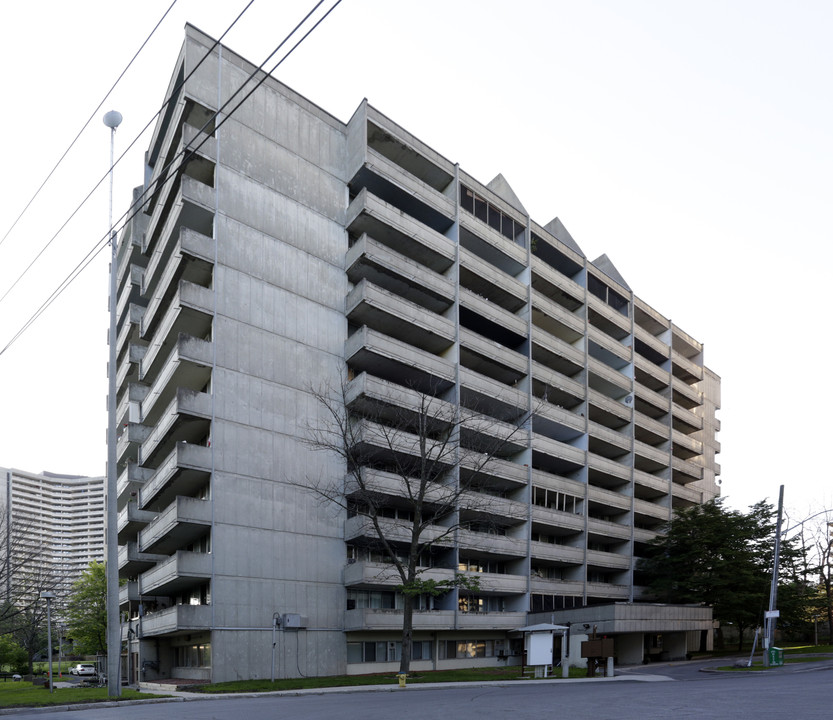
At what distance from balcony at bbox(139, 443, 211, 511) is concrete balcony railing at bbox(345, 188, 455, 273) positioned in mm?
18246

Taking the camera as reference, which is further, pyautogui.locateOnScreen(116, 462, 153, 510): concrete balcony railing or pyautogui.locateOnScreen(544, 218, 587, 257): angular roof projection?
pyautogui.locateOnScreen(544, 218, 587, 257): angular roof projection

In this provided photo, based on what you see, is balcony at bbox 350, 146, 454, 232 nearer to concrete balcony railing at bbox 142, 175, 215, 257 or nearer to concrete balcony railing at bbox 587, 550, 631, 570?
concrete balcony railing at bbox 142, 175, 215, 257

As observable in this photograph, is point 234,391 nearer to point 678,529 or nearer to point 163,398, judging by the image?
point 163,398

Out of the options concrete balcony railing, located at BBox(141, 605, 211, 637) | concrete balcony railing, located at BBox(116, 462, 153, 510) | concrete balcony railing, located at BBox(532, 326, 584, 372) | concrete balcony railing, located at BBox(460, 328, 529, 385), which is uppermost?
concrete balcony railing, located at BBox(532, 326, 584, 372)

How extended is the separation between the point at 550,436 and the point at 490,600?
16.4m

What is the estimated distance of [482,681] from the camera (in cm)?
3484

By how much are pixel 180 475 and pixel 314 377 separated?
9.58 m

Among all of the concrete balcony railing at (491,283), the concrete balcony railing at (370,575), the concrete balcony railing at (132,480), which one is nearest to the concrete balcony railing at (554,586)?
the concrete balcony railing at (370,575)

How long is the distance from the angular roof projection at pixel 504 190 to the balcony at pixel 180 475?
35414 mm

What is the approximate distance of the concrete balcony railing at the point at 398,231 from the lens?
48.6 m

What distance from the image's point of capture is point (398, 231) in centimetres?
5053

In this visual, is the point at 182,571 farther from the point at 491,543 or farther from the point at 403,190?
the point at 403,190

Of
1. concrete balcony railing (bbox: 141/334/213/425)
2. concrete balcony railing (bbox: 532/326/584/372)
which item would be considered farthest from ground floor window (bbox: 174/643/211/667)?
concrete balcony railing (bbox: 532/326/584/372)

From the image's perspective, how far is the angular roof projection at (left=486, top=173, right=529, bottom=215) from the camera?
64.4m
